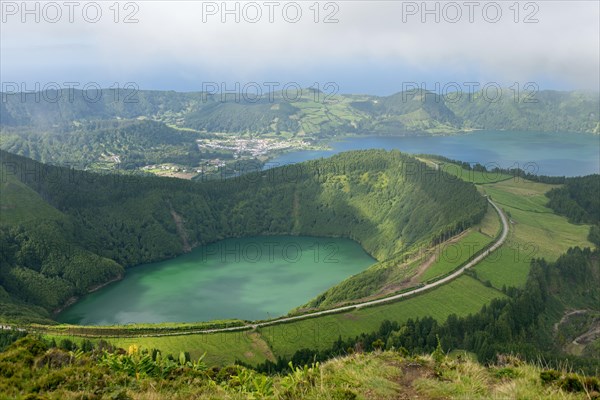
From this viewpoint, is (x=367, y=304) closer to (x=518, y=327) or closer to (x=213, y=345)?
(x=518, y=327)

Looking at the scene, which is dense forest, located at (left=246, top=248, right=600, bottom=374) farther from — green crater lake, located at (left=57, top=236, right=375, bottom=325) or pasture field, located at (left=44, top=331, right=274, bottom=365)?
green crater lake, located at (left=57, top=236, right=375, bottom=325)

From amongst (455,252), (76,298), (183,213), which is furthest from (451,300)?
(183,213)

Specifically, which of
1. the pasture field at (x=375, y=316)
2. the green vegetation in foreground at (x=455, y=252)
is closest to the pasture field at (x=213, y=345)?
the pasture field at (x=375, y=316)

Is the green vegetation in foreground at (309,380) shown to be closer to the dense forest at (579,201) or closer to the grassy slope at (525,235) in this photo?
the grassy slope at (525,235)

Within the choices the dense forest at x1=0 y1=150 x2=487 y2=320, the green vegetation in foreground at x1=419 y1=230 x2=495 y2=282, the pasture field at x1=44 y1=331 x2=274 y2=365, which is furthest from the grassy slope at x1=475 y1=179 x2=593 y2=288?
the pasture field at x1=44 y1=331 x2=274 y2=365

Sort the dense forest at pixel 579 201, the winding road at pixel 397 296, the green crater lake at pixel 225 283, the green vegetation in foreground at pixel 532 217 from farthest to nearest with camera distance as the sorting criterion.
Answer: the dense forest at pixel 579 201, the green crater lake at pixel 225 283, the green vegetation in foreground at pixel 532 217, the winding road at pixel 397 296

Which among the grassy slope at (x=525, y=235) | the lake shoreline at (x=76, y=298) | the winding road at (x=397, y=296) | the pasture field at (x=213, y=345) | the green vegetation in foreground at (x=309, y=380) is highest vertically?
the green vegetation in foreground at (x=309, y=380)
